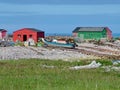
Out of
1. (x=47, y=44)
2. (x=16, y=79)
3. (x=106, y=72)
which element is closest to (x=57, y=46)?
(x=47, y=44)

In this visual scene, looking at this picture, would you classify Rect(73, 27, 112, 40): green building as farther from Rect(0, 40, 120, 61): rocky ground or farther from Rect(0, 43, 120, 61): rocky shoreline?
Rect(0, 43, 120, 61): rocky shoreline

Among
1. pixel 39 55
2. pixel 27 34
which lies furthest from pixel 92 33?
pixel 39 55

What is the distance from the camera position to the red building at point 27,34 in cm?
7675

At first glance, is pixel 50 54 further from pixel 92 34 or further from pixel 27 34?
pixel 92 34

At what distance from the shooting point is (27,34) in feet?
257

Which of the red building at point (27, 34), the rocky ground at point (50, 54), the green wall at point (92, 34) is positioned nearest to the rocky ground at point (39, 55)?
the rocky ground at point (50, 54)

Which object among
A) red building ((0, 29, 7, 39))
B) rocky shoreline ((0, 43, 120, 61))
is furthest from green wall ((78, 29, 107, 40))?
rocky shoreline ((0, 43, 120, 61))

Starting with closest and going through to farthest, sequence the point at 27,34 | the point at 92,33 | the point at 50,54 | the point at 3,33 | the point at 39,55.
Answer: the point at 39,55
the point at 50,54
the point at 27,34
the point at 3,33
the point at 92,33

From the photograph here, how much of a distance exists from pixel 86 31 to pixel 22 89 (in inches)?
3323

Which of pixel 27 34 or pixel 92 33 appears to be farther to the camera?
pixel 92 33

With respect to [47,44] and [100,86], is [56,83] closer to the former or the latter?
[100,86]

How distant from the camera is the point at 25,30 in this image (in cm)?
7875

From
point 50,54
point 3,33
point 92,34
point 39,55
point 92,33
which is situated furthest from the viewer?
point 92,34

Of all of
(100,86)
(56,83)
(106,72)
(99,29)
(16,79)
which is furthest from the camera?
(99,29)
